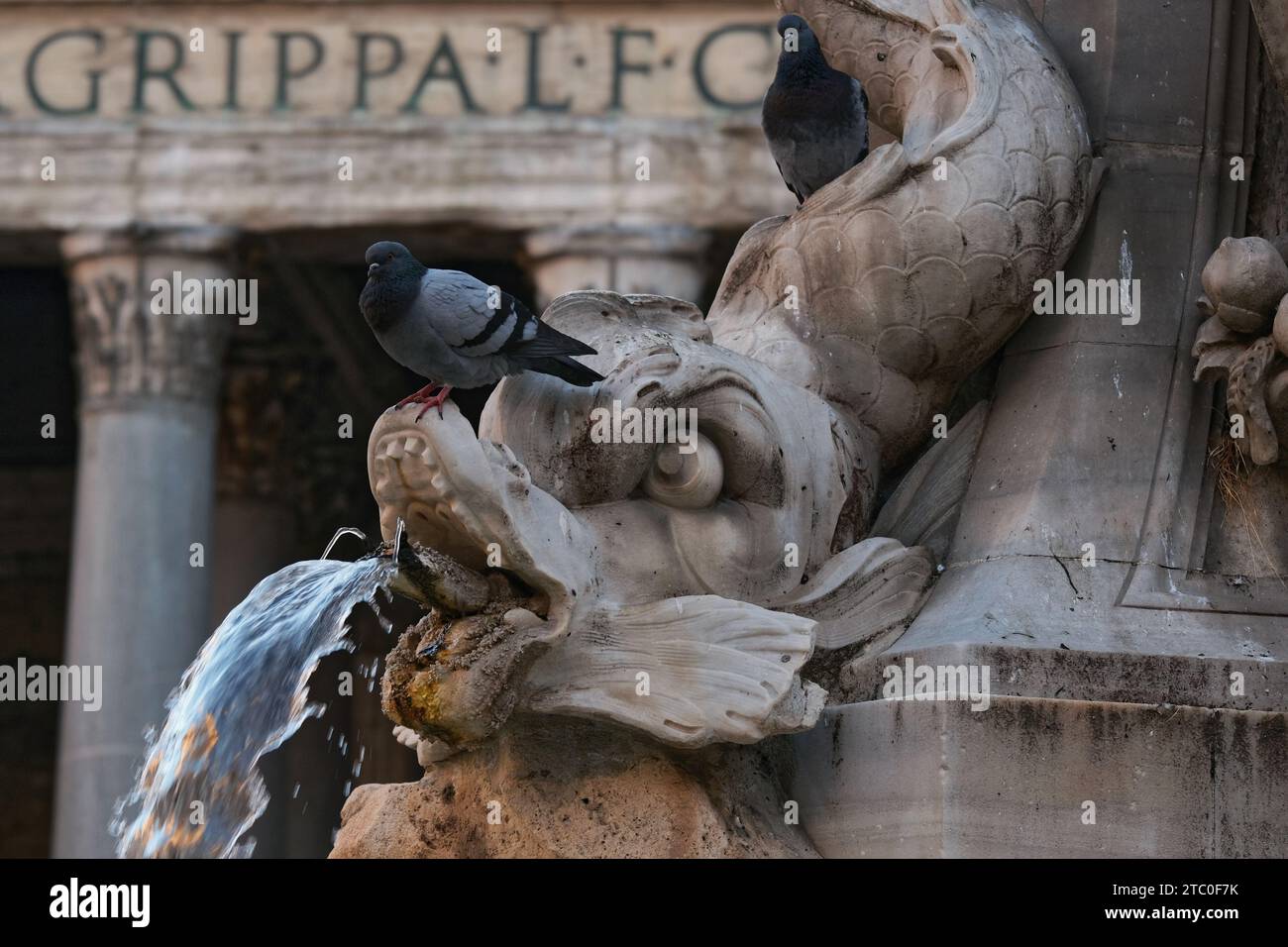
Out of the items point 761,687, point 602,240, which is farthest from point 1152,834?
point 602,240

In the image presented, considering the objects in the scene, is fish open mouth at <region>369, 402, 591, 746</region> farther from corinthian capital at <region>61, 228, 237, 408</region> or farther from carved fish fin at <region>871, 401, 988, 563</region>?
corinthian capital at <region>61, 228, 237, 408</region>

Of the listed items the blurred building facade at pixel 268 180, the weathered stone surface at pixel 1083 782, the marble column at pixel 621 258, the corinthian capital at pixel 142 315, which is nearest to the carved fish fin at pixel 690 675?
the weathered stone surface at pixel 1083 782

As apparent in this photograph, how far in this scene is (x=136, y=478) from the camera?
17.2 m

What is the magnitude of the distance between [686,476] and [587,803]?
0.45 meters

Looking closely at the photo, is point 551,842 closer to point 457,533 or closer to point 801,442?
point 457,533

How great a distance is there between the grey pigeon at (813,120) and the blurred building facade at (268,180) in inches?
472

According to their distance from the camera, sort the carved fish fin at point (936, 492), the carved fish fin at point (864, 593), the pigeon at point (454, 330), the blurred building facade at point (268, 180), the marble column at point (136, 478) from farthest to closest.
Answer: the blurred building facade at point (268, 180) < the marble column at point (136, 478) < the carved fish fin at point (936, 492) < the carved fish fin at point (864, 593) < the pigeon at point (454, 330)

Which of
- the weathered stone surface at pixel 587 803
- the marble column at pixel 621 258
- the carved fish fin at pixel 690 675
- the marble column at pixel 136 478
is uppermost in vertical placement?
the marble column at pixel 621 258

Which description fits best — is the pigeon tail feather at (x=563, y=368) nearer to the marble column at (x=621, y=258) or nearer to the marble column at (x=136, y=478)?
the marble column at (x=621, y=258)

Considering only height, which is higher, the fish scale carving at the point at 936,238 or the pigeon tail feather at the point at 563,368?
the fish scale carving at the point at 936,238

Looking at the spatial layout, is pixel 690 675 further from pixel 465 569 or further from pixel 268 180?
pixel 268 180

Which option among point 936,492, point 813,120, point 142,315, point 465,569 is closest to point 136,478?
point 142,315

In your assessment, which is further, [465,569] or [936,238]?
[936,238]

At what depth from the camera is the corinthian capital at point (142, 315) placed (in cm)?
1692
